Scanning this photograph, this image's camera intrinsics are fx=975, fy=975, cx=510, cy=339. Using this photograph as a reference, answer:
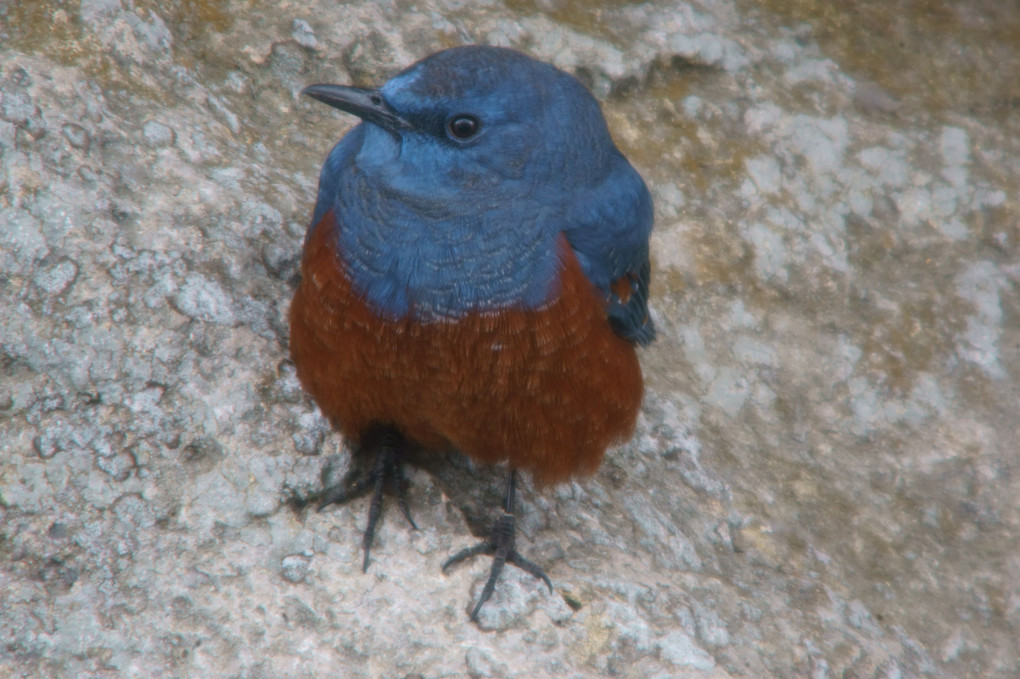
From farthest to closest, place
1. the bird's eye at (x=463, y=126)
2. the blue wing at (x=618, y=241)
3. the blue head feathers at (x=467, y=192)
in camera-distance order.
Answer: the blue wing at (x=618, y=241), the bird's eye at (x=463, y=126), the blue head feathers at (x=467, y=192)

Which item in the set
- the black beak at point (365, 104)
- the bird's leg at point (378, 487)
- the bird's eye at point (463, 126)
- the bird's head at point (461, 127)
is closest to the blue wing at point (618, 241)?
the bird's head at point (461, 127)

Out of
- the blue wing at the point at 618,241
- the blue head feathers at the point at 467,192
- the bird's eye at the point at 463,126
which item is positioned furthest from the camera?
the blue wing at the point at 618,241

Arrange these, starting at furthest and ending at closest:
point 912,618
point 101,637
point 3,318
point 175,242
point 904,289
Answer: point 904,289, point 912,618, point 175,242, point 3,318, point 101,637

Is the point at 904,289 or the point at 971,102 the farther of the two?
the point at 971,102

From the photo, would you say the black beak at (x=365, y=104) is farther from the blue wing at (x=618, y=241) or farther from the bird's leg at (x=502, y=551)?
the bird's leg at (x=502, y=551)

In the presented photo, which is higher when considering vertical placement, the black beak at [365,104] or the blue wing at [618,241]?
the black beak at [365,104]

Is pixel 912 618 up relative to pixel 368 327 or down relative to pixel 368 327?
down

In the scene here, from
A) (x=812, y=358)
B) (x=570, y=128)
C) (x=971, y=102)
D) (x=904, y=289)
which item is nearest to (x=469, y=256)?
(x=570, y=128)

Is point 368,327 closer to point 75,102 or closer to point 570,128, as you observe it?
point 570,128

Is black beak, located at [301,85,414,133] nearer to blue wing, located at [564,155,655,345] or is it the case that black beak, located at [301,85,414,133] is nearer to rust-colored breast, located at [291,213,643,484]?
rust-colored breast, located at [291,213,643,484]
